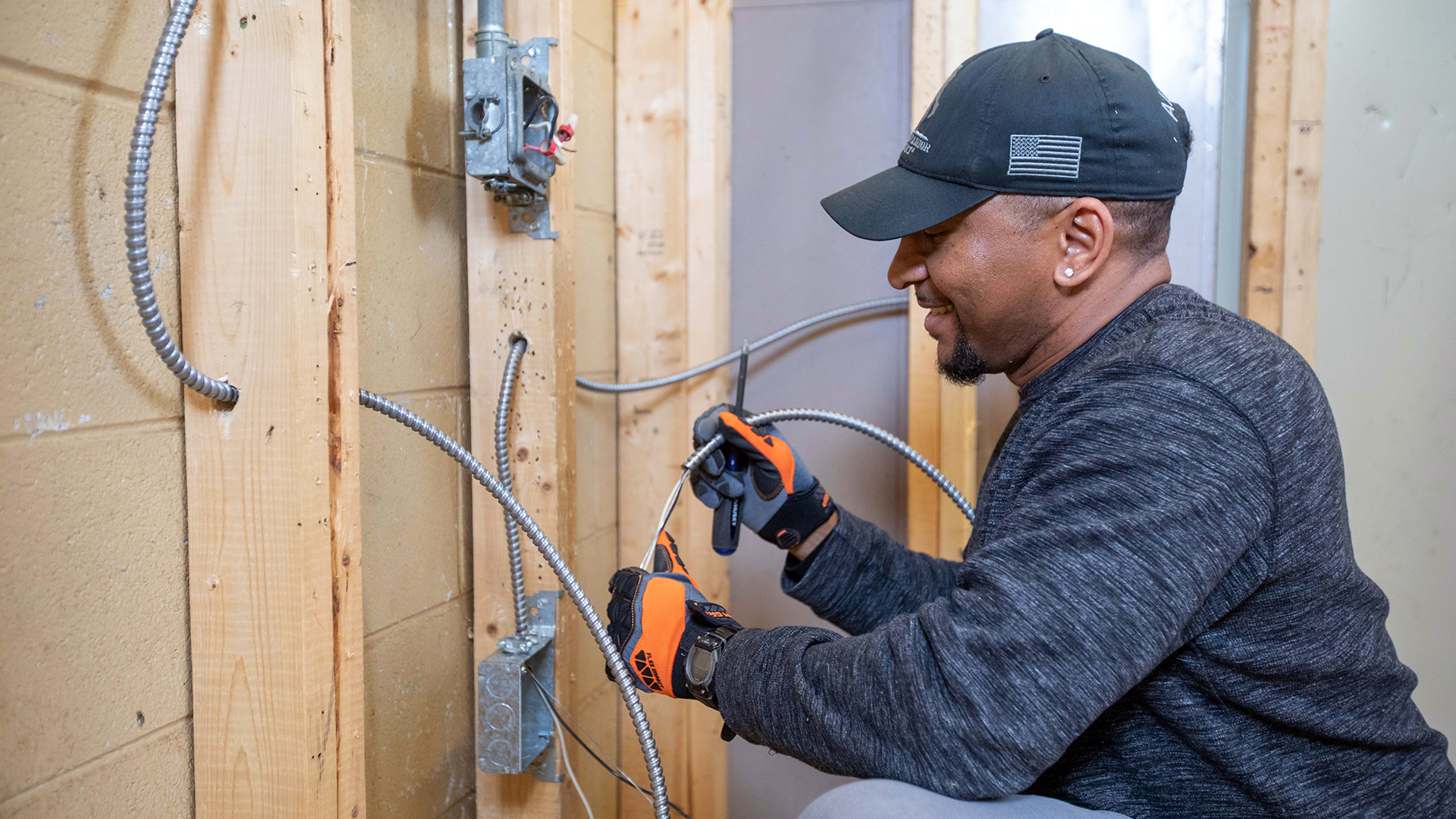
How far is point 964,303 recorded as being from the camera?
110cm

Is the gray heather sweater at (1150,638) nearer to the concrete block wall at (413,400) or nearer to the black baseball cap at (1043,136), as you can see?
the black baseball cap at (1043,136)

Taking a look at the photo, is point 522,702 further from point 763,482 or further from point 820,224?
point 820,224

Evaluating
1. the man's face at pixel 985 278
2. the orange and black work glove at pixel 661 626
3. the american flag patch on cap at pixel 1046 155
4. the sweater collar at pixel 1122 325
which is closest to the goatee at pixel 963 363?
the man's face at pixel 985 278

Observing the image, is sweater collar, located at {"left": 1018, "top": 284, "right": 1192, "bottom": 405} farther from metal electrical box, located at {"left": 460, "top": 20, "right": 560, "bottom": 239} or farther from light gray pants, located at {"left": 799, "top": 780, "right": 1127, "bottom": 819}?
metal electrical box, located at {"left": 460, "top": 20, "right": 560, "bottom": 239}

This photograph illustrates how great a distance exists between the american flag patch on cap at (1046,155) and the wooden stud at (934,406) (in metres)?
0.75

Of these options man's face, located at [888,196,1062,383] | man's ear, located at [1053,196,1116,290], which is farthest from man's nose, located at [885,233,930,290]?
man's ear, located at [1053,196,1116,290]

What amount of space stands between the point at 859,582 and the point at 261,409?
902mm

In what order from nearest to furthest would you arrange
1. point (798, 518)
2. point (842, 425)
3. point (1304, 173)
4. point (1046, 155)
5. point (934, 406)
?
point (1046, 155)
point (798, 518)
point (842, 425)
point (1304, 173)
point (934, 406)

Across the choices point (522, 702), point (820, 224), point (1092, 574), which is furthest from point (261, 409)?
point (820, 224)

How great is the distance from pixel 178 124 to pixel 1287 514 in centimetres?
111

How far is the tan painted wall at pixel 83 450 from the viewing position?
0.73m

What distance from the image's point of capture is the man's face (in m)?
1.04

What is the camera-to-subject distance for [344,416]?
90 centimetres

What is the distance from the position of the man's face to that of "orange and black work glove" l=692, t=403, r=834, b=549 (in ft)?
1.09
